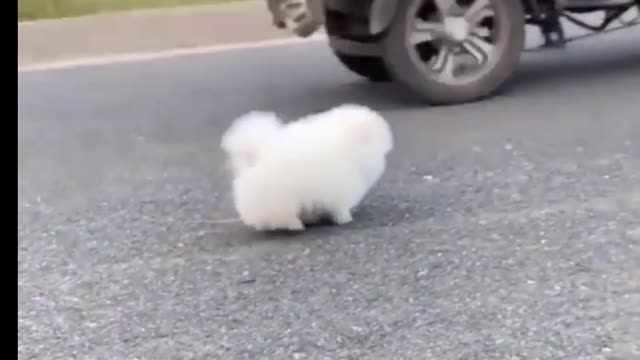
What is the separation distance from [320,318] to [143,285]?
2.50ft

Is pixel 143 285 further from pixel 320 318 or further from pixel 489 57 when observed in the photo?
pixel 489 57

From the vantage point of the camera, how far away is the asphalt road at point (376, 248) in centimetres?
396

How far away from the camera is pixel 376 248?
4.84m

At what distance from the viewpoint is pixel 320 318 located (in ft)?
13.5

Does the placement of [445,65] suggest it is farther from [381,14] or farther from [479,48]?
[381,14]

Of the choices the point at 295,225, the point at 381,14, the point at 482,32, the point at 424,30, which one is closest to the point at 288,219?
the point at 295,225

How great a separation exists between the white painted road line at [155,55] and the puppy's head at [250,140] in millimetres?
6198

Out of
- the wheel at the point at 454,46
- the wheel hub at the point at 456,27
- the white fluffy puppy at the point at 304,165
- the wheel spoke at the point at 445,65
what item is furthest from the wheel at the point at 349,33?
the white fluffy puppy at the point at 304,165

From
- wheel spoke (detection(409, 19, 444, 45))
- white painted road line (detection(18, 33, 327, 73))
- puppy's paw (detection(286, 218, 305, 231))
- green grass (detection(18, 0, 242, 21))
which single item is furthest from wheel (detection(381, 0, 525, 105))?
green grass (detection(18, 0, 242, 21))

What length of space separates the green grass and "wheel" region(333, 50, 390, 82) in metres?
4.82

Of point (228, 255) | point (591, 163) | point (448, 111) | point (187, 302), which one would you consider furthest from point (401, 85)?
point (187, 302)

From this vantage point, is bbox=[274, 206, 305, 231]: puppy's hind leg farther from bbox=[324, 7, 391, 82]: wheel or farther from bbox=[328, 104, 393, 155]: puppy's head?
bbox=[324, 7, 391, 82]: wheel

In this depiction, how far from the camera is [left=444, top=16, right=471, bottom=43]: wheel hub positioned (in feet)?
25.2

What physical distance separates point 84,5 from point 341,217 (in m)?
9.06
